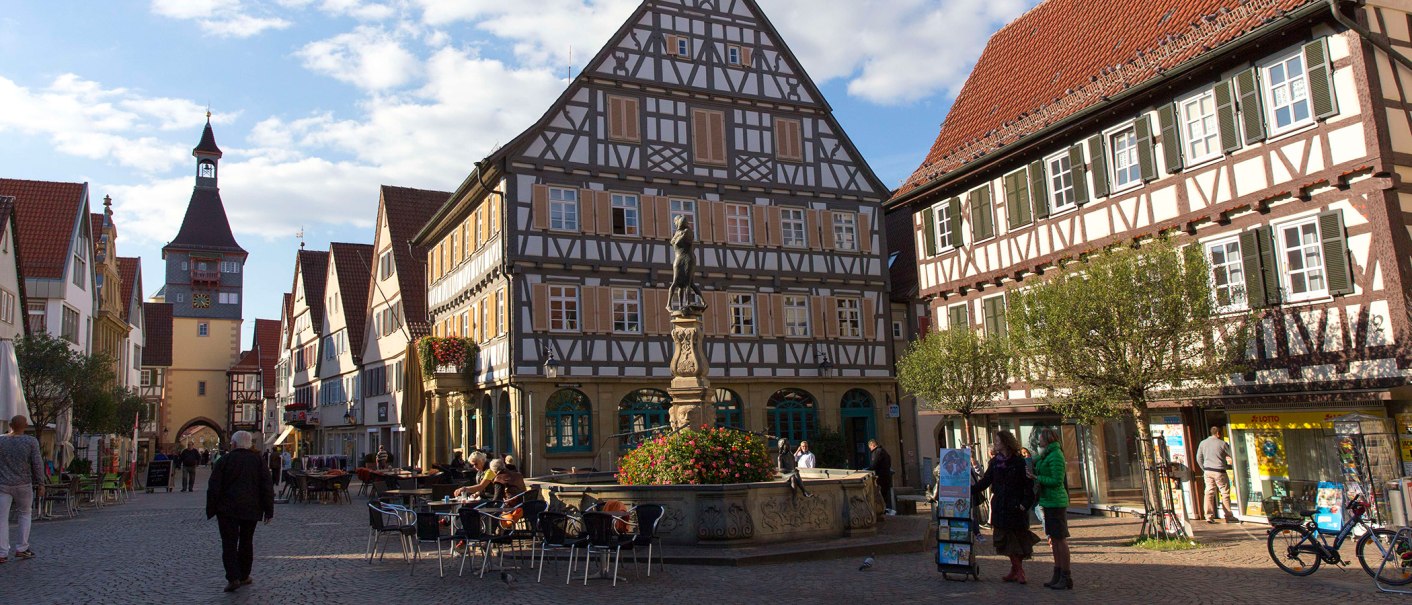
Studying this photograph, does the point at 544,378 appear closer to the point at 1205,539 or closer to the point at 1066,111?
the point at 1066,111

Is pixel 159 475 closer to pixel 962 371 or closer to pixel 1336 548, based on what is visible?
pixel 962 371

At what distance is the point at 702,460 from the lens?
1337 centimetres

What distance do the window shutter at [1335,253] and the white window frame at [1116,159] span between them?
3668 mm

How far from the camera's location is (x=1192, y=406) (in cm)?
1703

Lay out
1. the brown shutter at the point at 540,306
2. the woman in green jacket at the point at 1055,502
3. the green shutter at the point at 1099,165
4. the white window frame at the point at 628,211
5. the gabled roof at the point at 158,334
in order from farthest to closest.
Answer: the gabled roof at the point at 158,334, the white window frame at the point at 628,211, the brown shutter at the point at 540,306, the green shutter at the point at 1099,165, the woman in green jacket at the point at 1055,502

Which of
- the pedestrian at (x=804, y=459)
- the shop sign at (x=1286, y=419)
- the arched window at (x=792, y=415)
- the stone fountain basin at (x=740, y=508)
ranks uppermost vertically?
the arched window at (x=792, y=415)

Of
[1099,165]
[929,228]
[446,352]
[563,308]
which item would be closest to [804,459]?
[929,228]

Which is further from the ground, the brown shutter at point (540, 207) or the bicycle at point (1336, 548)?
the brown shutter at point (540, 207)

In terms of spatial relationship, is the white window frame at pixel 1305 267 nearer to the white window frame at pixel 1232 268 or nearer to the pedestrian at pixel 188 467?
the white window frame at pixel 1232 268

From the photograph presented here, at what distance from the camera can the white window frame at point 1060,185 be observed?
766 inches

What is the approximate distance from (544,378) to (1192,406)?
48.3 feet

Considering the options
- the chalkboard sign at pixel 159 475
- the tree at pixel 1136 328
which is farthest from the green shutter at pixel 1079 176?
the chalkboard sign at pixel 159 475

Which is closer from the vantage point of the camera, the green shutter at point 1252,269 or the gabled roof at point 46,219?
the green shutter at point 1252,269

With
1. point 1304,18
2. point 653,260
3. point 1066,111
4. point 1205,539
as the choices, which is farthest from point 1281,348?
point 653,260
